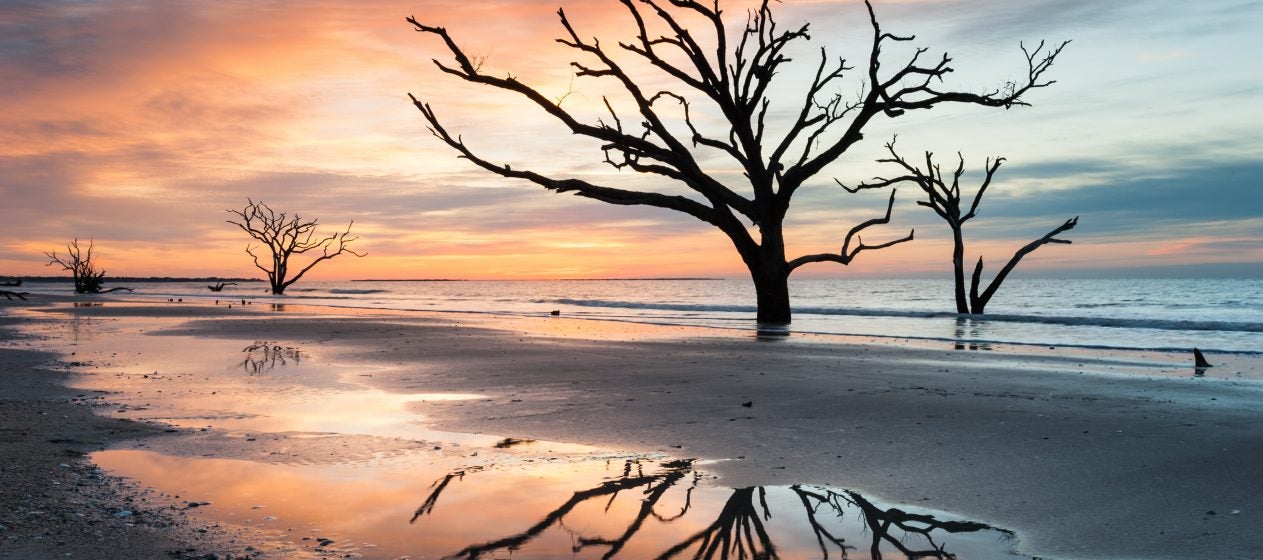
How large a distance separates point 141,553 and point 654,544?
1.82 metres

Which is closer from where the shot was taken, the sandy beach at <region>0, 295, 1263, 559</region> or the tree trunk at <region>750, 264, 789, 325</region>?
the sandy beach at <region>0, 295, 1263, 559</region>

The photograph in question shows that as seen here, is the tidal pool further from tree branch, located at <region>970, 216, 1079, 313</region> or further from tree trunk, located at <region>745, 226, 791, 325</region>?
tree branch, located at <region>970, 216, 1079, 313</region>

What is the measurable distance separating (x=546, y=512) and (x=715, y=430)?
222cm

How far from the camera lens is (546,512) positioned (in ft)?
11.5

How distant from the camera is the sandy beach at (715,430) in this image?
3320 millimetres

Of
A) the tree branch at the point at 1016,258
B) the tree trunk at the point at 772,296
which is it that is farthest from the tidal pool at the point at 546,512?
the tree branch at the point at 1016,258

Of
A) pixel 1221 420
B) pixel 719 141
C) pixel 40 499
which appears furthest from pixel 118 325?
pixel 1221 420

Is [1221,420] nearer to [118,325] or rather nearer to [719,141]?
[719,141]

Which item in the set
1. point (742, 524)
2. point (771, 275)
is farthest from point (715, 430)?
point (771, 275)

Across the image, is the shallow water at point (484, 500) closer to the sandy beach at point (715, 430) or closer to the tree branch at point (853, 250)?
the sandy beach at point (715, 430)

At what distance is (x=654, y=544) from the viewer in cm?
310

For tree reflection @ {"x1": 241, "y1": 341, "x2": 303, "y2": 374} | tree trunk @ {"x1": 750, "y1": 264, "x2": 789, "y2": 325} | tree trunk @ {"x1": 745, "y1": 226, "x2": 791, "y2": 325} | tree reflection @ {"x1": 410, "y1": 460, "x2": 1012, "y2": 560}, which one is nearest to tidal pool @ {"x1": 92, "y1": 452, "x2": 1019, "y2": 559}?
tree reflection @ {"x1": 410, "y1": 460, "x2": 1012, "y2": 560}

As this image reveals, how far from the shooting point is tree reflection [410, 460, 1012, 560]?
9.95ft

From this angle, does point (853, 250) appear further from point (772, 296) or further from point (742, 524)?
point (742, 524)
